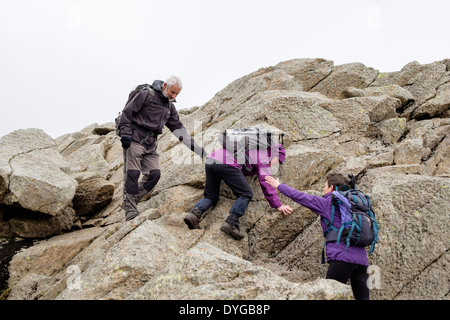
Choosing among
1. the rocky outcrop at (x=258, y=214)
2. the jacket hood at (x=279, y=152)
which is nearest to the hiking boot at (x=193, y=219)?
the rocky outcrop at (x=258, y=214)

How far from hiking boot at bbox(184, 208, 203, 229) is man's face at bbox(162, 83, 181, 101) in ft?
15.4

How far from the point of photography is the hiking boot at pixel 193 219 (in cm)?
1059

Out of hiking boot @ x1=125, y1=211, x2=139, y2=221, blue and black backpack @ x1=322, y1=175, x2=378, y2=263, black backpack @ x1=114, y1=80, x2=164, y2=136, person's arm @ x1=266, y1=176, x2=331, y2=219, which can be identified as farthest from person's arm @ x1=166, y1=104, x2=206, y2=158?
blue and black backpack @ x1=322, y1=175, x2=378, y2=263

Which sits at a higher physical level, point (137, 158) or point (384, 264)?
point (137, 158)

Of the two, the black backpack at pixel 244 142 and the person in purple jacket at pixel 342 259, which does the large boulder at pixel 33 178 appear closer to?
the black backpack at pixel 244 142

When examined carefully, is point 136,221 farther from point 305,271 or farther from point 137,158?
point 305,271

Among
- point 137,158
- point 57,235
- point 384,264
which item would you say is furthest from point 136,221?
point 384,264

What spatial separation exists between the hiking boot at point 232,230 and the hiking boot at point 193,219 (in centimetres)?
97

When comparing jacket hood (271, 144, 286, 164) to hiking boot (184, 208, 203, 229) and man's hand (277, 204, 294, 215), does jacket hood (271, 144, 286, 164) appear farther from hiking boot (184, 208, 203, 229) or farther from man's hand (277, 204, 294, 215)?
hiking boot (184, 208, 203, 229)

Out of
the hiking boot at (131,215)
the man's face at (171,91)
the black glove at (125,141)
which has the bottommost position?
the hiking boot at (131,215)
